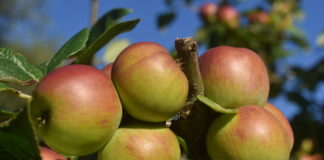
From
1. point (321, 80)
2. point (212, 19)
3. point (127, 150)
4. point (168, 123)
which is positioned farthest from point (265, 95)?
point (212, 19)

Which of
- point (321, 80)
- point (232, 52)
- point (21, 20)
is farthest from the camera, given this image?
point (21, 20)

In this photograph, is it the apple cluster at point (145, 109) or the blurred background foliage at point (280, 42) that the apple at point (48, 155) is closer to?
the apple cluster at point (145, 109)

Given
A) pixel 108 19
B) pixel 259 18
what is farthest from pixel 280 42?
pixel 108 19

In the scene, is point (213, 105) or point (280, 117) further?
point (280, 117)

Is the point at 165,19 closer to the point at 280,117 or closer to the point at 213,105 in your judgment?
the point at 280,117

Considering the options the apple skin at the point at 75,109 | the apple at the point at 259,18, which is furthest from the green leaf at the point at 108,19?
the apple at the point at 259,18

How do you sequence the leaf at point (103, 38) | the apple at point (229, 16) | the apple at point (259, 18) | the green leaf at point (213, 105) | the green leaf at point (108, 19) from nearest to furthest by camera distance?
1. the green leaf at point (213, 105)
2. the leaf at point (103, 38)
3. the green leaf at point (108, 19)
4. the apple at point (229, 16)
5. the apple at point (259, 18)

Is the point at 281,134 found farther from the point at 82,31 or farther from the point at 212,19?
the point at 212,19
